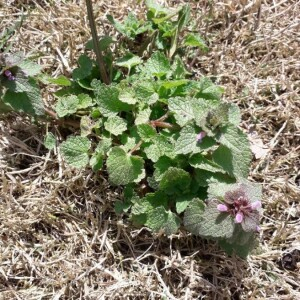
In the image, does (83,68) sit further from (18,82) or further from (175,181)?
(175,181)

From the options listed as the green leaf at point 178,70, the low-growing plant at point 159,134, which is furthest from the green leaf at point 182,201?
the green leaf at point 178,70

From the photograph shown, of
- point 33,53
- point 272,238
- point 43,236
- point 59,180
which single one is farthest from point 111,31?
point 272,238

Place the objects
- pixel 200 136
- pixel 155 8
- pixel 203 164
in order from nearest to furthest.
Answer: pixel 200 136 → pixel 203 164 → pixel 155 8

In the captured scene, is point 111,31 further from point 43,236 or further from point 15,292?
point 15,292

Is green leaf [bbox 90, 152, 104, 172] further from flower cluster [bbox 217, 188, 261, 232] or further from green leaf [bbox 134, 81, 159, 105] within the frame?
flower cluster [bbox 217, 188, 261, 232]

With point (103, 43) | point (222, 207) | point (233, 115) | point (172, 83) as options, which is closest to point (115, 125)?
point (172, 83)

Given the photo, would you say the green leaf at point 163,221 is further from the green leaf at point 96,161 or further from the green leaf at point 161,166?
the green leaf at point 96,161
